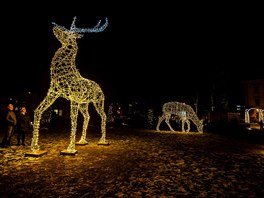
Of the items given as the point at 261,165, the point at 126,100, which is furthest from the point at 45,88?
the point at 261,165

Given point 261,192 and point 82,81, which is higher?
point 82,81

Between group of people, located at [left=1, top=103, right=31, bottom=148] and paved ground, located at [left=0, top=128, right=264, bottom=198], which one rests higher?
group of people, located at [left=1, top=103, right=31, bottom=148]

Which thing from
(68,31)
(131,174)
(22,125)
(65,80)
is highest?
(68,31)

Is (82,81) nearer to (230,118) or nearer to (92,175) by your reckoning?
(92,175)

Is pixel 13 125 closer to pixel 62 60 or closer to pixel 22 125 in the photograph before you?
pixel 22 125

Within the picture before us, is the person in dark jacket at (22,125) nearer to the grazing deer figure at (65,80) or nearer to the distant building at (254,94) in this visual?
the grazing deer figure at (65,80)

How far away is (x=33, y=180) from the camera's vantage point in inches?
198

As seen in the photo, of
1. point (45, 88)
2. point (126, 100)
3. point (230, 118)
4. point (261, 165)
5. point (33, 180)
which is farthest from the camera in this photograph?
point (126, 100)

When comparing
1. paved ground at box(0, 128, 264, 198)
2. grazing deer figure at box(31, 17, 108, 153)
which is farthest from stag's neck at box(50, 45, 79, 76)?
paved ground at box(0, 128, 264, 198)

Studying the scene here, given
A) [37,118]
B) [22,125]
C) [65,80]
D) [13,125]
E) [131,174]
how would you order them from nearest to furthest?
[131,174] < [37,118] < [65,80] < [13,125] < [22,125]

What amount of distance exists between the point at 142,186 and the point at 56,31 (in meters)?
5.93

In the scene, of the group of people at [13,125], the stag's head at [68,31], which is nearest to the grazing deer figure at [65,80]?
the stag's head at [68,31]

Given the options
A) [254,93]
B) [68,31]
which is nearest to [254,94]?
[254,93]

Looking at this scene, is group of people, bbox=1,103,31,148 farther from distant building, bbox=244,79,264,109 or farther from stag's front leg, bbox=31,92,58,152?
distant building, bbox=244,79,264,109
